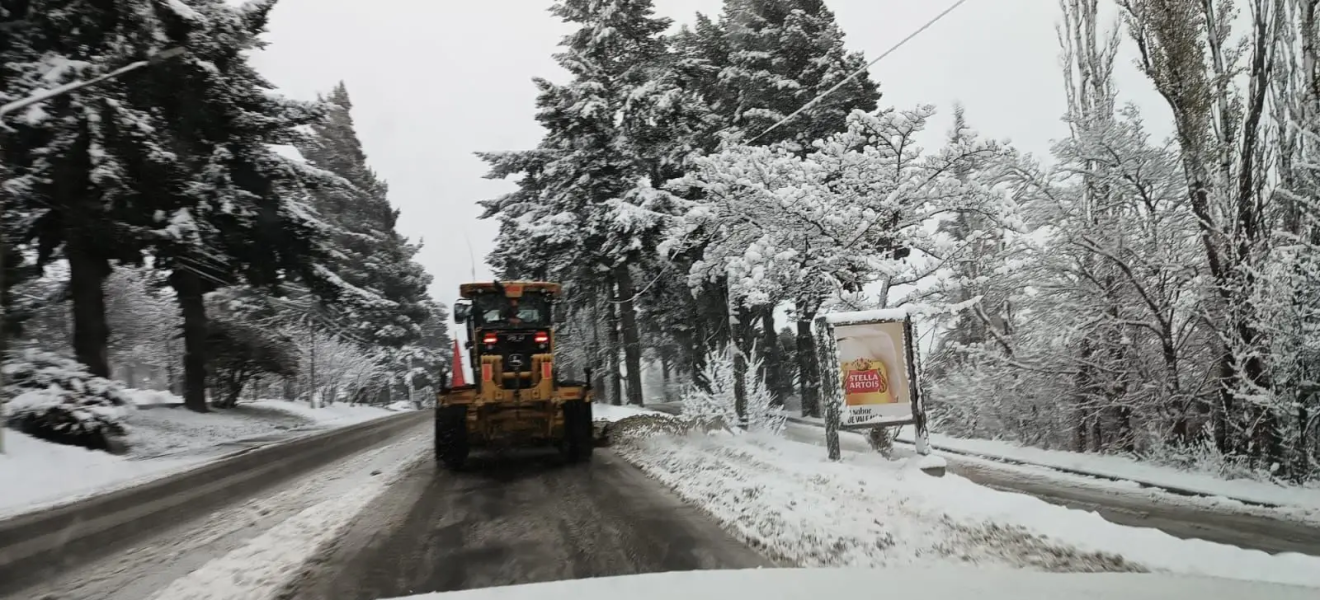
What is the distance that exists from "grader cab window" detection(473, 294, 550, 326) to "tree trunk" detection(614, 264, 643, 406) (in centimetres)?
1486

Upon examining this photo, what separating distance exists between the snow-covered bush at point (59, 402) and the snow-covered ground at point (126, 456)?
428mm

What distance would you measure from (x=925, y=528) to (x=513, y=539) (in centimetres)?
348

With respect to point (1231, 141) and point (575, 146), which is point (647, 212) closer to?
point (575, 146)

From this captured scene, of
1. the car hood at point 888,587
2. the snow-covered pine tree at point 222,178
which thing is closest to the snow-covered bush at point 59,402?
the snow-covered pine tree at point 222,178

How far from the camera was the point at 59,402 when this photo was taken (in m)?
16.2

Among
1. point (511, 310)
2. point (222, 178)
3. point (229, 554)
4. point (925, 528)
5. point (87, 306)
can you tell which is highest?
point (222, 178)

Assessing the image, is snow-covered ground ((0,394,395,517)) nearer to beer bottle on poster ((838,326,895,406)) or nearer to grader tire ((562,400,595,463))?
grader tire ((562,400,595,463))

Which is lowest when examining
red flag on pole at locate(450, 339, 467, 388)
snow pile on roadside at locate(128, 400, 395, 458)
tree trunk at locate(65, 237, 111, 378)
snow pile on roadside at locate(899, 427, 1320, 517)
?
snow pile on roadside at locate(899, 427, 1320, 517)

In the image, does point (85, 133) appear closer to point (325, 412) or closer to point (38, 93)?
point (38, 93)

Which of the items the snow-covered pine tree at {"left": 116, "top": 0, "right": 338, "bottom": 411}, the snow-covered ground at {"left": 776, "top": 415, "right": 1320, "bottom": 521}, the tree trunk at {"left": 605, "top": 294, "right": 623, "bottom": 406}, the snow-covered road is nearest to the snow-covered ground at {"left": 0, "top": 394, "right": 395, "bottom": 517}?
the snow-covered pine tree at {"left": 116, "top": 0, "right": 338, "bottom": 411}

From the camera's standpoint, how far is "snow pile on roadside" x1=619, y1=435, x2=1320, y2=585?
17.6 ft

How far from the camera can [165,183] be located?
19.9 metres

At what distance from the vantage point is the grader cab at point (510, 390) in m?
12.0

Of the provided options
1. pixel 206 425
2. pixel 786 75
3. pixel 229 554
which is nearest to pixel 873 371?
pixel 229 554
